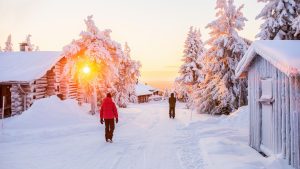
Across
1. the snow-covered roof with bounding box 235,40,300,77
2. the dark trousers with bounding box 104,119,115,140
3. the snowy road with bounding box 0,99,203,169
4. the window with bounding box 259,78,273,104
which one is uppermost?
the snow-covered roof with bounding box 235,40,300,77

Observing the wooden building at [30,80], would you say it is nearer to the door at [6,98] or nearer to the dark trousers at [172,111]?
the door at [6,98]

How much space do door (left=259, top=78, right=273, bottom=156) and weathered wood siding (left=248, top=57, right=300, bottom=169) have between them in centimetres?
13

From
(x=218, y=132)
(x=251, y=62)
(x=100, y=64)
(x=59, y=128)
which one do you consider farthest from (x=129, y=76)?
(x=251, y=62)

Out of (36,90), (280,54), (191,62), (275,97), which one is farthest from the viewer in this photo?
(191,62)

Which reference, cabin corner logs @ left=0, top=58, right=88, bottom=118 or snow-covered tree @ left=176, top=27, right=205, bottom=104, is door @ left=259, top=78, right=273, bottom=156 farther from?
snow-covered tree @ left=176, top=27, right=205, bottom=104

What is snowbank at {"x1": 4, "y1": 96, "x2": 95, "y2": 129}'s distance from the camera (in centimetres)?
1897

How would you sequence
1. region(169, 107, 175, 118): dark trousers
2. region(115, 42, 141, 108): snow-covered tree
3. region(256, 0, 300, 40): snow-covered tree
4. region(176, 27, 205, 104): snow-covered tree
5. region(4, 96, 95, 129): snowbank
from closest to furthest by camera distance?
1. region(4, 96, 95, 129): snowbank
2. region(256, 0, 300, 40): snow-covered tree
3. region(169, 107, 175, 118): dark trousers
4. region(115, 42, 141, 108): snow-covered tree
5. region(176, 27, 205, 104): snow-covered tree

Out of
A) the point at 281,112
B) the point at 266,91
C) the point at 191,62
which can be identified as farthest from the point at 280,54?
the point at 191,62

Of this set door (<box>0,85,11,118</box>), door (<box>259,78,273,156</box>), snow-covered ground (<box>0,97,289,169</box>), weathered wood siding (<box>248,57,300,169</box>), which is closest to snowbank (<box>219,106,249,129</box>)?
snow-covered ground (<box>0,97,289,169</box>)

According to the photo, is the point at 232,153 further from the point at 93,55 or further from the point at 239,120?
the point at 93,55

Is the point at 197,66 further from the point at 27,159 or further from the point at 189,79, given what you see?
the point at 27,159

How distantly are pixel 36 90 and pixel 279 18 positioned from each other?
1804 centimetres

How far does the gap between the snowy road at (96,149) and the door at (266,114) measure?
6.88 feet

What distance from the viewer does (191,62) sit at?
160 feet
